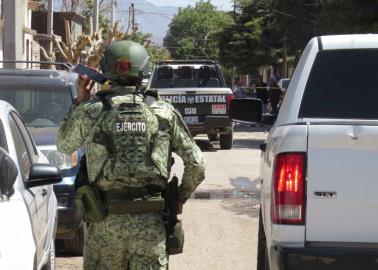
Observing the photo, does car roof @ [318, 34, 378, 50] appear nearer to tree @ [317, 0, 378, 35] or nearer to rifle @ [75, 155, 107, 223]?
rifle @ [75, 155, 107, 223]

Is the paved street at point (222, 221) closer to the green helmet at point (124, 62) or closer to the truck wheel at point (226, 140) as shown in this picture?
the truck wheel at point (226, 140)

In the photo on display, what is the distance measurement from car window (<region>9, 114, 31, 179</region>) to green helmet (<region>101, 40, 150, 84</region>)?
1.12 m

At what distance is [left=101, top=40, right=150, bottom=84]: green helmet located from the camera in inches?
150

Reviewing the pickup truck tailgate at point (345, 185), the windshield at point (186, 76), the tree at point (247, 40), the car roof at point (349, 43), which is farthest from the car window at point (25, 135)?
the tree at point (247, 40)

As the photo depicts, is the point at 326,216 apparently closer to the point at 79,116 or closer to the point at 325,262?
the point at 325,262

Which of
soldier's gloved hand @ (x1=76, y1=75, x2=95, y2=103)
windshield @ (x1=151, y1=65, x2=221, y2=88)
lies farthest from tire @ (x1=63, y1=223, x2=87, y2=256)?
windshield @ (x1=151, y1=65, x2=221, y2=88)

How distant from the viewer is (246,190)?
11.9 meters

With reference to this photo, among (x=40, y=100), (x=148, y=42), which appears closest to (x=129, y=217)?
(x=40, y=100)

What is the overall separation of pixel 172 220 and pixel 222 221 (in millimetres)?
5575

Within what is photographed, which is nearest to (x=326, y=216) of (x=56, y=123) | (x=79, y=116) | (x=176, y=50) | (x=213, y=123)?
(x=79, y=116)

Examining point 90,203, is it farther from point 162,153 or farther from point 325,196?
point 325,196

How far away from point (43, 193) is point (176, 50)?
110m

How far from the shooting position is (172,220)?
385 cm

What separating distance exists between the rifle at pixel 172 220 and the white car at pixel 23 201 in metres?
0.70
